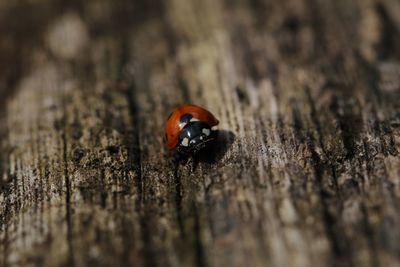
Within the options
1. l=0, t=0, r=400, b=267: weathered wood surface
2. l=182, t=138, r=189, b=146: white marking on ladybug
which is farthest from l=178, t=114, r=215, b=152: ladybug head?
l=0, t=0, r=400, b=267: weathered wood surface

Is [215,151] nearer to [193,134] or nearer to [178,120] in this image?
[193,134]

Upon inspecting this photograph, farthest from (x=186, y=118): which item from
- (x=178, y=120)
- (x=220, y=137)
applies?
(x=220, y=137)

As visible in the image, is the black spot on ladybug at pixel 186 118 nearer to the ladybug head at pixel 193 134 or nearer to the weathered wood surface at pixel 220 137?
the ladybug head at pixel 193 134

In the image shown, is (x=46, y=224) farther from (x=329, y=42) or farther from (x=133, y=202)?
(x=329, y=42)

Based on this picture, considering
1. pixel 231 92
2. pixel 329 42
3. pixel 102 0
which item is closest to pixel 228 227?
pixel 231 92

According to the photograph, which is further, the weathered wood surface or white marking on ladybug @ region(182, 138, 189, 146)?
white marking on ladybug @ region(182, 138, 189, 146)

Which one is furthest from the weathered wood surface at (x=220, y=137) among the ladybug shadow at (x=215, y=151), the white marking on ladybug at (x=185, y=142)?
the white marking on ladybug at (x=185, y=142)

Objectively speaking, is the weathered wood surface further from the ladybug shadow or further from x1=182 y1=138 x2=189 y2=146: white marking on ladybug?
x1=182 y1=138 x2=189 y2=146: white marking on ladybug
